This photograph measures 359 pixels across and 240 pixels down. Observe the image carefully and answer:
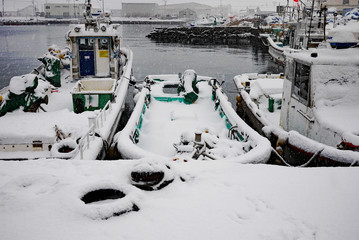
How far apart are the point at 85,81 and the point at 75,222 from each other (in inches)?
322

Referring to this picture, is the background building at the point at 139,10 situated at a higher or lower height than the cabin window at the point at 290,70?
higher

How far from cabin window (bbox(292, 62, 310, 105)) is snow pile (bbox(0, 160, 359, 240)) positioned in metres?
3.23

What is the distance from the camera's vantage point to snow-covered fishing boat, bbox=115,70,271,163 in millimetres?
6102

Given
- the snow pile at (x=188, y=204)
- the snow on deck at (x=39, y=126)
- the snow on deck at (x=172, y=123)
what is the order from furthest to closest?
the snow on deck at (x=172, y=123)
the snow on deck at (x=39, y=126)
the snow pile at (x=188, y=204)

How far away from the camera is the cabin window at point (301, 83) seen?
285 inches

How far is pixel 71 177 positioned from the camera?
13.8 feet

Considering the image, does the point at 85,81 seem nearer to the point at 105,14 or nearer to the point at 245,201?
the point at 105,14

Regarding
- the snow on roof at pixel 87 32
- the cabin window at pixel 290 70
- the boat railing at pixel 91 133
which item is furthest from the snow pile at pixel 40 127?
the snow on roof at pixel 87 32

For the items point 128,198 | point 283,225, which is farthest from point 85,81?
point 283,225

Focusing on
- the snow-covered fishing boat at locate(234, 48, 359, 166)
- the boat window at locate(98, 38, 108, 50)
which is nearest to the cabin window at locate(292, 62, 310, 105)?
the snow-covered fishing boat at locate(234, 48, 359, 166)

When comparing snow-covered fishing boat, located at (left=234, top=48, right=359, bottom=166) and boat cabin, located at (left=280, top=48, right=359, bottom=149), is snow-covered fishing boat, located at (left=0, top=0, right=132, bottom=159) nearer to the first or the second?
snow-covered fishing boat, located at (left=234, top=48, right=359, bottom=166)

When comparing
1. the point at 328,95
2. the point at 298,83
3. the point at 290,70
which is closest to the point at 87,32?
the point at 290,70

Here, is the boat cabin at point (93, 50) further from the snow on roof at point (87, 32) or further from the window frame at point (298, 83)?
the window frame at point (298, 83)

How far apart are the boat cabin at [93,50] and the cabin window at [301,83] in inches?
290
